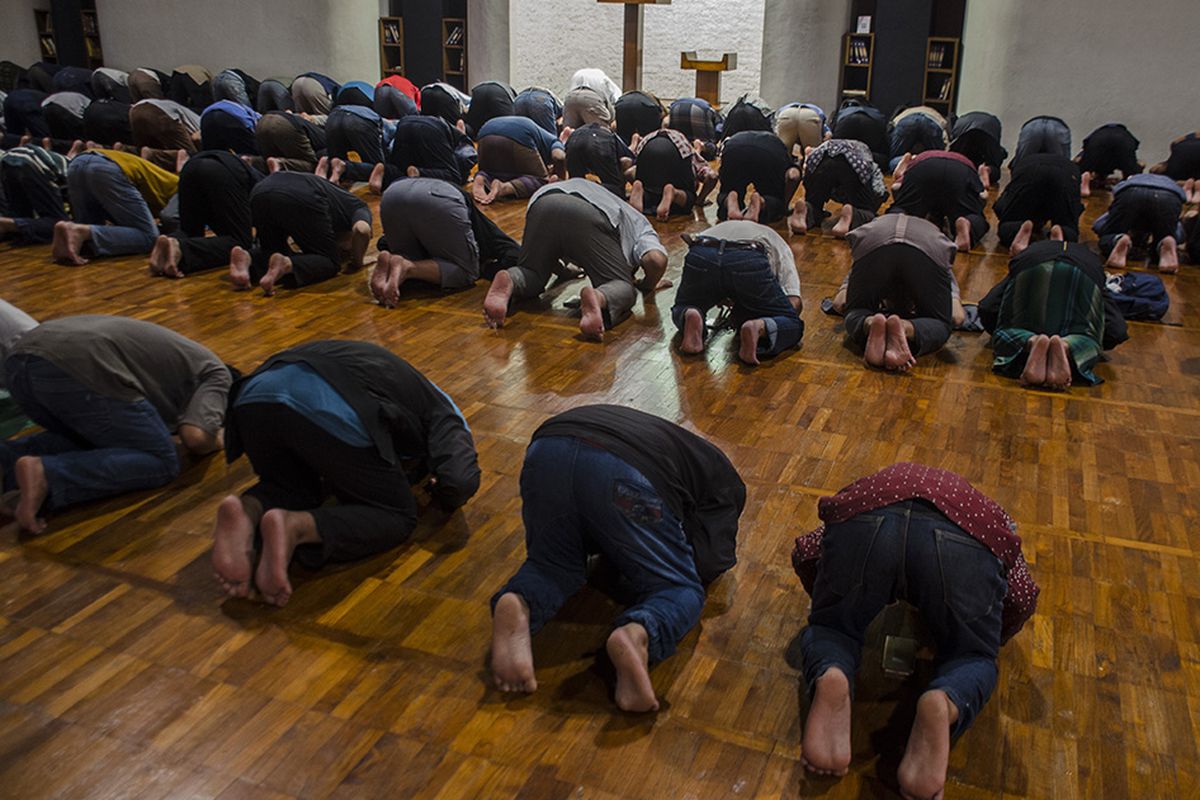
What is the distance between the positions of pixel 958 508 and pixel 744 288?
2.38 m

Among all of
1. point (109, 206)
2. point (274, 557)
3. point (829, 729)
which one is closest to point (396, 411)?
point (274, 557)

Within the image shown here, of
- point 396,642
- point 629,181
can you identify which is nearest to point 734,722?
point 396,642

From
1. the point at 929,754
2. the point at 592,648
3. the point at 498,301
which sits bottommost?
the point at 592,648

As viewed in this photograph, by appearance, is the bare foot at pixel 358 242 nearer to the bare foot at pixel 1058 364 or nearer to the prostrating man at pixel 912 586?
the bare foot at pixel 1058 364

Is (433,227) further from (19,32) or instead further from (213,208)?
(19,32)

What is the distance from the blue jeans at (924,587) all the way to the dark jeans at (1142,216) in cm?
491

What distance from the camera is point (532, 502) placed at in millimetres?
2420

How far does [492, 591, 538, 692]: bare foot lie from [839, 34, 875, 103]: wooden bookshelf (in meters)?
10.7

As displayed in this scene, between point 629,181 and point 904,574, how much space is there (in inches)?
259

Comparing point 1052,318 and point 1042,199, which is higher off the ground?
point 1042,199

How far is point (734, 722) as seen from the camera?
7.37ft

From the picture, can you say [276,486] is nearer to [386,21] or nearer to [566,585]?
[566,585]

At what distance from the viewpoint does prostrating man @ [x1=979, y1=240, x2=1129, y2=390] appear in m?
4.24

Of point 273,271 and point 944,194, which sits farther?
point 944,194
